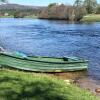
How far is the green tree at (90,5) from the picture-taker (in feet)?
517

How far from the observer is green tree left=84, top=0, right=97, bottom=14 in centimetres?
15750

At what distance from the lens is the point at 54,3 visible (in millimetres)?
162000

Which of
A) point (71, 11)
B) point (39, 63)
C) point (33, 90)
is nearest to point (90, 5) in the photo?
point (71, 11)

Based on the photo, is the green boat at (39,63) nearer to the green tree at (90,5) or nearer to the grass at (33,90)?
the grass at (33,90)

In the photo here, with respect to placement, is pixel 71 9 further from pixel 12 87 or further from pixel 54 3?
pixel 12 87

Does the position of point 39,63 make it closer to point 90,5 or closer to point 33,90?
point 33,90

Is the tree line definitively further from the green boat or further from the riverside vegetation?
the green boat

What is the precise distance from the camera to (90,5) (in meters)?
159

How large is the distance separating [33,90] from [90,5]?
150 meters

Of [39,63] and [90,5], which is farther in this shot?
[90,5]

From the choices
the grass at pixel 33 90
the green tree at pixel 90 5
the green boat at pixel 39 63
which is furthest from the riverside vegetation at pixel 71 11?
the grass at pixel 33 90

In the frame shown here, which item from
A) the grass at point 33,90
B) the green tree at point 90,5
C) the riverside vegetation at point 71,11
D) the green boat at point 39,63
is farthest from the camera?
the green tree at point 90,5

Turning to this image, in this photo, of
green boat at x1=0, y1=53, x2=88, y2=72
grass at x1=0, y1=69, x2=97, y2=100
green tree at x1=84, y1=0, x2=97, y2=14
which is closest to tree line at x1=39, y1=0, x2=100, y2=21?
green tree at x1=84, y1=0, x2=97, y2=14

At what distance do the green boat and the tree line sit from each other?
10194cm
